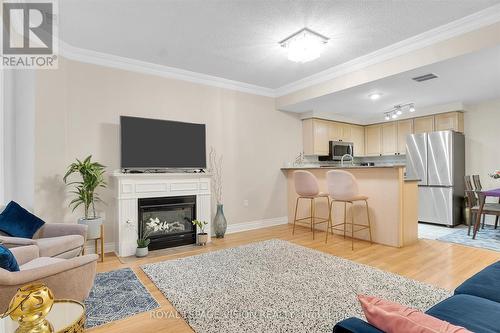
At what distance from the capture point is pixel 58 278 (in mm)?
1604

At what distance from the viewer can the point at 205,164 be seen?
423 centimetres

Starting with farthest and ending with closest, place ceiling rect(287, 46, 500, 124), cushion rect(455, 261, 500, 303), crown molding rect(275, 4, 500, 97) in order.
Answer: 1. ceiling rect(287, 46, 500, 124)
2. crown molding rect(275, 4, 500, 97)
3. cushion rect(455, 261, 500, 303)

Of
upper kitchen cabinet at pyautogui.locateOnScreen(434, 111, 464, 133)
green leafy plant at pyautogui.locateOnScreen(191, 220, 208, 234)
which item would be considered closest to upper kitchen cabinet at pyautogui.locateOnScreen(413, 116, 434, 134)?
upper kitchen cabinet at pyautogui.locateOnScreen(434, 111, 464, 133)

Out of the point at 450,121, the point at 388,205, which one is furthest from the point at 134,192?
the point at 450,121

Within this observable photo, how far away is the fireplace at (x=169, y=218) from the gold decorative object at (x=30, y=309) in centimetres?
282

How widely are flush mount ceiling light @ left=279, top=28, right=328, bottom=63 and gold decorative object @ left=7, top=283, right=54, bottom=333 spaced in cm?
309

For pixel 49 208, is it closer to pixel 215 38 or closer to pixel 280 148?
pixel 215 38

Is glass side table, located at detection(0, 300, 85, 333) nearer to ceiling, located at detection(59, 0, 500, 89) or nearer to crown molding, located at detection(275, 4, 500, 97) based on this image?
ceiling, located at detection(59, 0, 500, 89)

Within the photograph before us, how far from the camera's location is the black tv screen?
362 cm

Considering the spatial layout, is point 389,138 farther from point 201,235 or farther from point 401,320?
point 401,320

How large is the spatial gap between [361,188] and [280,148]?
1.87m

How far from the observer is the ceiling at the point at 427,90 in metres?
3.27

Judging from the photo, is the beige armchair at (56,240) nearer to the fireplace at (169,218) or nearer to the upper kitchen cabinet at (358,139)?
A: the fireplace at (169,218)

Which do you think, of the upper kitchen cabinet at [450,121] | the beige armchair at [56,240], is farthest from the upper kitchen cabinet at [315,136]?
the beige armchair at [56,240]
